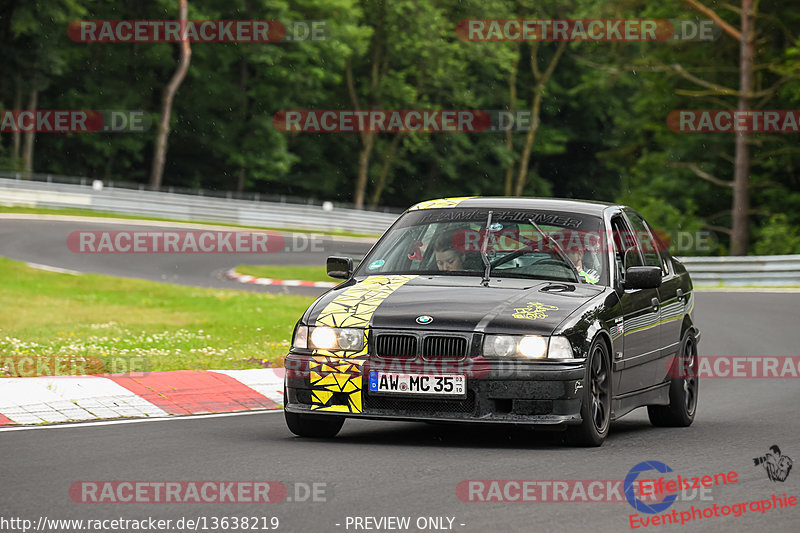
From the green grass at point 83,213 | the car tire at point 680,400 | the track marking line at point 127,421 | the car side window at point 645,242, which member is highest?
the car side window at point 645,242

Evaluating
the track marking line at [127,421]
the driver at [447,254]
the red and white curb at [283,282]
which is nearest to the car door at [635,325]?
the driver at [447,254]

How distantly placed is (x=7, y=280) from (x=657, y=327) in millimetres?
18564

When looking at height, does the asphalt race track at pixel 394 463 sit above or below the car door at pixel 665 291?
below

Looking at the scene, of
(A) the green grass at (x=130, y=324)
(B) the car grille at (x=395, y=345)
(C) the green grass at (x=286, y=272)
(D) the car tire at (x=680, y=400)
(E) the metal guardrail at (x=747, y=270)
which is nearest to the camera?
(B) the car grille at (x=395, y=345)

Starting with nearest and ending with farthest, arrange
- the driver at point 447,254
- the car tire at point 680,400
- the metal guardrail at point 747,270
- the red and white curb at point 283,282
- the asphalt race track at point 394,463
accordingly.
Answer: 1. the asphalt race track at point 394,463
2. the driver at point 447,254
3. the car tire at point 680,400
4. the red and white curb at point 283,282
5. the metal guardrail at point 747,270

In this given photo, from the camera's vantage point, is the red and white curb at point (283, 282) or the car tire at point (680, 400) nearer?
the car tire at point (680, 400)

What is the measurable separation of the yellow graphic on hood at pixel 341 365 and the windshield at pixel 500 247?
0.97m

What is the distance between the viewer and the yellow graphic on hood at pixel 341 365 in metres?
9.02

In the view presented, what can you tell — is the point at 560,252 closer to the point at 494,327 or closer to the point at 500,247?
the point at 500,247

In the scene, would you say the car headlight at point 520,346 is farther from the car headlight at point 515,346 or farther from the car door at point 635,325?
the car door at point 635,325

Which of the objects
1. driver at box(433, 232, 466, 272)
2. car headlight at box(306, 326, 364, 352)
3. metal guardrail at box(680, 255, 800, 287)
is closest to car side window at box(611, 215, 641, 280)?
driver at box(433, 232, 466, 272)

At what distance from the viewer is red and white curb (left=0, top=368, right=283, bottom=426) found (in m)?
10.8

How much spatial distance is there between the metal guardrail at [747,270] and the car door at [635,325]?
75.0 feet

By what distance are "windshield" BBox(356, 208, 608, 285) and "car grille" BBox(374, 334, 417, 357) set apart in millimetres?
1162
